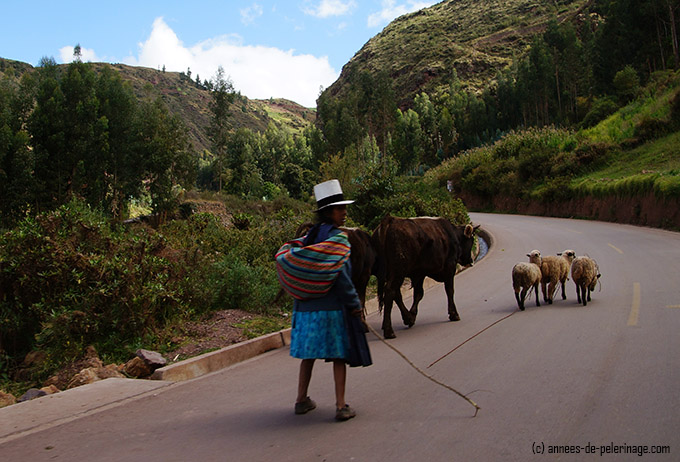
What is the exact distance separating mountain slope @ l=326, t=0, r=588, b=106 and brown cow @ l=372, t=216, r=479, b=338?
11496 centimetres

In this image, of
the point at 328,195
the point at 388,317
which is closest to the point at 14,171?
the point at 388,317

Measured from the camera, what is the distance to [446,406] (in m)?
5.37

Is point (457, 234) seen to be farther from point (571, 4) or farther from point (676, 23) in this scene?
point (571, 4)

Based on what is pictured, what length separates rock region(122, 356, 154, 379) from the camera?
7285mm

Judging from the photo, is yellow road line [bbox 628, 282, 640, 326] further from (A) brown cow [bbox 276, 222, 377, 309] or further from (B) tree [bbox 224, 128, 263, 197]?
(B) tree [bbox 224, 128, 263, 197]

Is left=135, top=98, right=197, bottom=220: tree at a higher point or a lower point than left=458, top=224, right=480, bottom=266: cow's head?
higher

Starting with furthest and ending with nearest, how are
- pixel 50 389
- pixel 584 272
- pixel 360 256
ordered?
1. pixel 584 272
2. pixel 360 256
3. pixel 50 389

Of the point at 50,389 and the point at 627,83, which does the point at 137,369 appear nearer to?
the point at 50,389

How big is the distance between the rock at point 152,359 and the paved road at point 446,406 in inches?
29.7

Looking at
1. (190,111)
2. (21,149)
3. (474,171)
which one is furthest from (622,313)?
(190,111)

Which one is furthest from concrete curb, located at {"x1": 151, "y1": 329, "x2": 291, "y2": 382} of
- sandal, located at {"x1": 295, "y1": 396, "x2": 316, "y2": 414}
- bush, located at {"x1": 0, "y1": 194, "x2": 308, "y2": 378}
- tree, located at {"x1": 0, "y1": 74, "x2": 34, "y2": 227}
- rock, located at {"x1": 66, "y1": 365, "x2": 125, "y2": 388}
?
tree, located at {"x1": 0, "y1": 74, "x2": 34, "y2": 227}

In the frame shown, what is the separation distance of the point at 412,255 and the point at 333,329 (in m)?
4.59

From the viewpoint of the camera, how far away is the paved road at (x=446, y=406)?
4.43 meters

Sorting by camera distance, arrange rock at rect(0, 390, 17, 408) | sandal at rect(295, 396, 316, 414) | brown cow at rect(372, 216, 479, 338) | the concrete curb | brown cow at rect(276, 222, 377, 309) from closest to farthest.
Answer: sandal at rect(295, 396, 316, 414)
rock at rect(0, 390, 17, 408)
the concrete curb
brown cow at rect(276, 222, 377, 309)
brown cow at rect(372, 216, 479, 338)
